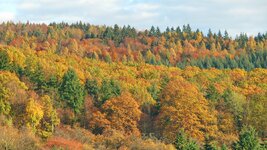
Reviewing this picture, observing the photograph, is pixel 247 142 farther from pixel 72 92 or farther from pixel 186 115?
pixel 72 92

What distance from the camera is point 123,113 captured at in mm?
95125

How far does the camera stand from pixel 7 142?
5847 centimetres

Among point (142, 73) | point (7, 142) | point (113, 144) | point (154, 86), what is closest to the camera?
point (7, 142)

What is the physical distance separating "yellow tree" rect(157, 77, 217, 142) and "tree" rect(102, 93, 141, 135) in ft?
14.0

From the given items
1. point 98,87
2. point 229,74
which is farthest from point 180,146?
point 229,74

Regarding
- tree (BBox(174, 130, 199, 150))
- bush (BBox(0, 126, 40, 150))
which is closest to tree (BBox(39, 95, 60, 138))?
bush (BBox(0, 126, 40, 150))

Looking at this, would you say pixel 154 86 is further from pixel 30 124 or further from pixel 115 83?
pixel 30 124

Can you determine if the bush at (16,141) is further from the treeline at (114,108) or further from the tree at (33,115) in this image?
the tree at (33,115)

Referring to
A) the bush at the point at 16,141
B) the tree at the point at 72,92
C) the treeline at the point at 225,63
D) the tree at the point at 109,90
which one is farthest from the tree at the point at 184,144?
the treeline at the point at 225,63

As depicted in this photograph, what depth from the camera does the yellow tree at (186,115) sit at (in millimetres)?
91688

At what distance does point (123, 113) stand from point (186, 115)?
419 inches

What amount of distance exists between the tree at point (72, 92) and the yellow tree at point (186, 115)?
1438 centimetres

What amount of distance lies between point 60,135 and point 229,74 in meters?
86.6

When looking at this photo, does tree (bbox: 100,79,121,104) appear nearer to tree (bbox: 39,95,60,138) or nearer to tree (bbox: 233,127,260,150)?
tree (bbox: 39,95,60,138)
